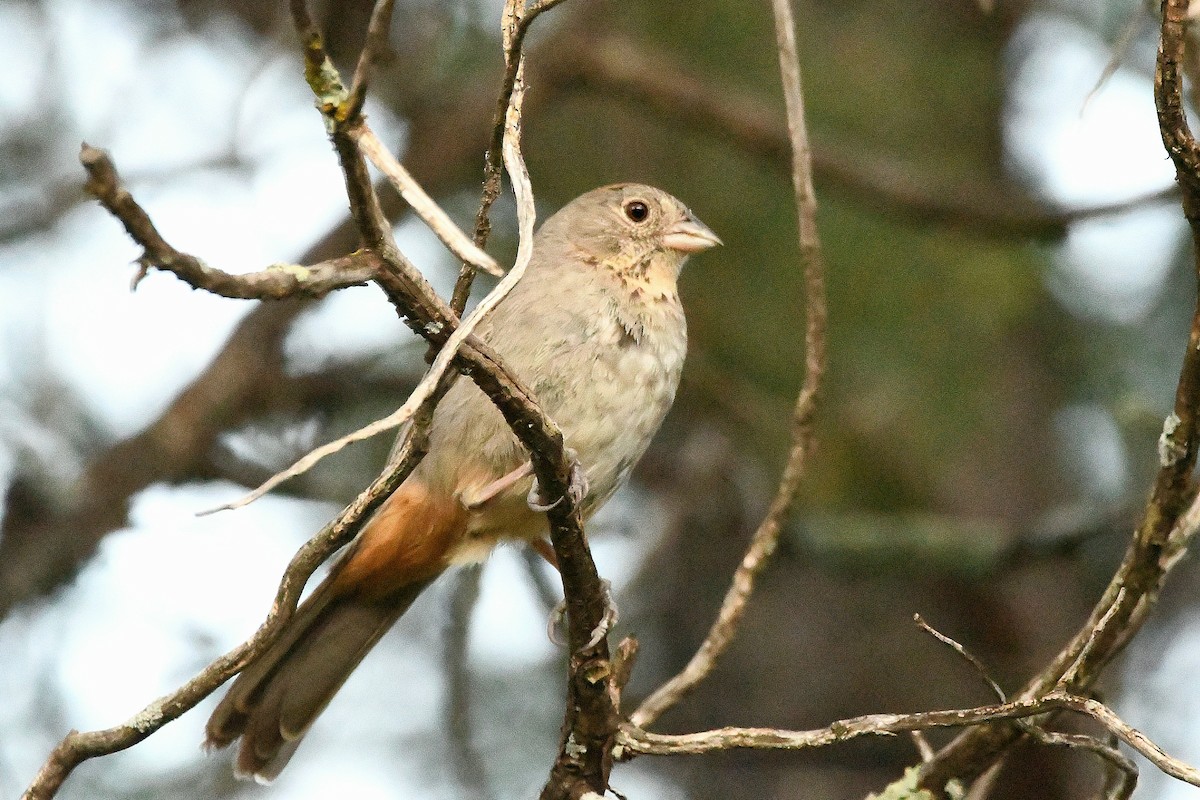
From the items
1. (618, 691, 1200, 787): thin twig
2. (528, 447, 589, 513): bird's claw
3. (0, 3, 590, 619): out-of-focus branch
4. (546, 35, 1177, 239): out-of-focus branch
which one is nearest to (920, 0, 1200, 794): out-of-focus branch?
(618, 691, 1200, 787): thin twig

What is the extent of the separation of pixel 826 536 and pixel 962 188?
1.45 meters

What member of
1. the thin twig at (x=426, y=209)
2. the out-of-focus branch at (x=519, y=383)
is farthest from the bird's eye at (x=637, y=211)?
the thin twig at (x=426, y=209)

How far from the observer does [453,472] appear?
3.87 meters

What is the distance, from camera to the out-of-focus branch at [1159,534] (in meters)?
2.22

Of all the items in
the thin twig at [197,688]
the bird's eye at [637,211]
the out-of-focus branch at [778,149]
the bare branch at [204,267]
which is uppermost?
the out-of-focus branch at [778,149]

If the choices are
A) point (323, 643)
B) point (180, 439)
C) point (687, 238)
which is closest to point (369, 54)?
point (323, 643)

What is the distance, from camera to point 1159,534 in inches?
109

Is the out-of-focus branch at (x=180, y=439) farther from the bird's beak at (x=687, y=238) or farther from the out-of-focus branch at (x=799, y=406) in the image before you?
the out-of-focus branch at (x=799, y=406)

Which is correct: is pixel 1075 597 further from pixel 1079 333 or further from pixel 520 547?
pixel 520 547

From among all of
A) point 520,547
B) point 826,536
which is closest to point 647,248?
point 520,547

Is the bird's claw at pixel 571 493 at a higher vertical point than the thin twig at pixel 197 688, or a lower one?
higher

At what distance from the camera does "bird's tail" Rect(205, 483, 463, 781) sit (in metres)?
3.91

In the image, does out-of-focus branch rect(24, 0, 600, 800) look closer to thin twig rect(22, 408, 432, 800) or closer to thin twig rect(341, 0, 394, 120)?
thin twig rect(22, 408, 432, 800)

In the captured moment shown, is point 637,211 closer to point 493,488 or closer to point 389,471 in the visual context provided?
point 493,488
